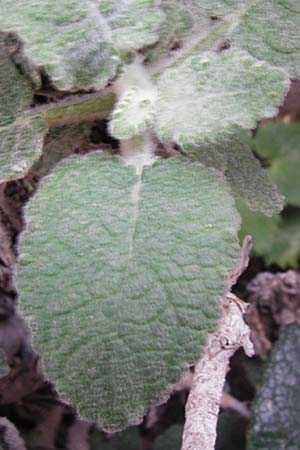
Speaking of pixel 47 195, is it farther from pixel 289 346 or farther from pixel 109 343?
pixel 289 346

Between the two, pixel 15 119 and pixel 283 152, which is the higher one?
pixel 15 119

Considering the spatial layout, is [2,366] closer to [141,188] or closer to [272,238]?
[141,188]

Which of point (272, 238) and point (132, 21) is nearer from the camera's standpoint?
point (132, 21)

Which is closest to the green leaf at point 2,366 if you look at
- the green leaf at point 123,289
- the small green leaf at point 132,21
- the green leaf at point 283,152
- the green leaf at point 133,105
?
the green leaf at point 123,289

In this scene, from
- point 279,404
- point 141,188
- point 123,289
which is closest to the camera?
point 123,289

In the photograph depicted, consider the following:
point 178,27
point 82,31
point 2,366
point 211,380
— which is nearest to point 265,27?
point 178,27

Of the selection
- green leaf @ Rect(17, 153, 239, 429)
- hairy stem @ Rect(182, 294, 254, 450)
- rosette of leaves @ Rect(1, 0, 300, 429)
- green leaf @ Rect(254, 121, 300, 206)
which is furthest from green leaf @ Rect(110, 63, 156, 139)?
green leaf @ Rect(254, 121, 300, 206)

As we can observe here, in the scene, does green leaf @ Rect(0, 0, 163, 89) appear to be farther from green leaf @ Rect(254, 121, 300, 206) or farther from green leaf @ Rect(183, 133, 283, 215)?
green leaf @ Rect(254, 121, 300, 206)
